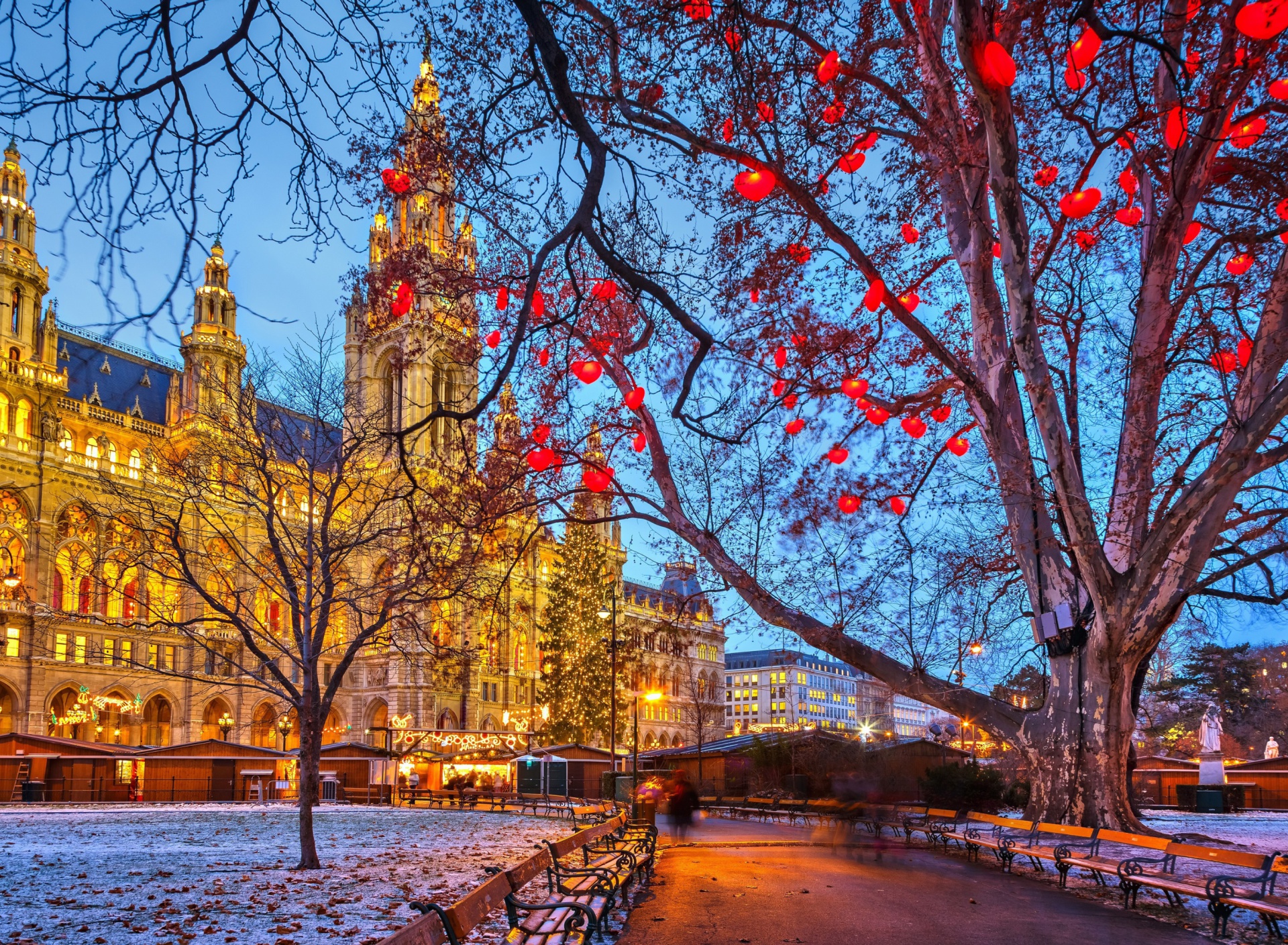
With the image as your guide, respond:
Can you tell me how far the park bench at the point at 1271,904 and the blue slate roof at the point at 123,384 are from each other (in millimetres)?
64393

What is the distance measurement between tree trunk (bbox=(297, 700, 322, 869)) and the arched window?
48.4 meters

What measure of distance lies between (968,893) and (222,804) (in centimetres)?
2859

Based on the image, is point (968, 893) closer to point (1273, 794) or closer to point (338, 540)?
point (338, 540)

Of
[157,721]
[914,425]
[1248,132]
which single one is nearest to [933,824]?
[914,425]

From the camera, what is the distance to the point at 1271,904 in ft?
26.6

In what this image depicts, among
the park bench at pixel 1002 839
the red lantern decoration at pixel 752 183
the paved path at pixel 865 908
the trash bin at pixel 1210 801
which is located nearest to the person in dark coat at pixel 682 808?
the park bench at pixel 1002 839

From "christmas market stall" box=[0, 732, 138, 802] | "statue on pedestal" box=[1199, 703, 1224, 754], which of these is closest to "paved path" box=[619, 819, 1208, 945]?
"statue on pedestal" box=[1199, 703, 1224, 754]

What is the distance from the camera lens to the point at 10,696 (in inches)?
2002

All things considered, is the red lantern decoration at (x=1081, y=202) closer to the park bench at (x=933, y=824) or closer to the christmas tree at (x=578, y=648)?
the park bench at (x=933, y=824)

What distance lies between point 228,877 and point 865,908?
7.65m

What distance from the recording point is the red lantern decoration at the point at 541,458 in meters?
16.4

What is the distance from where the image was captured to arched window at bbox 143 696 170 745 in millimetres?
57156

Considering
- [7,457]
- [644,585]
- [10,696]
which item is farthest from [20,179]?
[644,585]

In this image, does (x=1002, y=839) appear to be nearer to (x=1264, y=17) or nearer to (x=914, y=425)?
(x=914, y=425)
